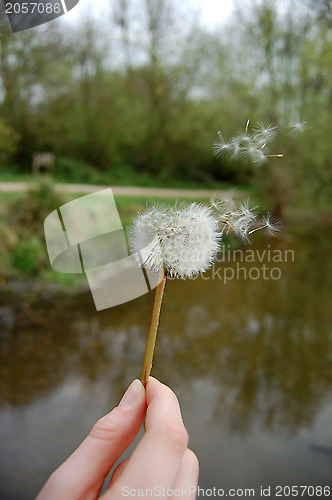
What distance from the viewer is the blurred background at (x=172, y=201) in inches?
151

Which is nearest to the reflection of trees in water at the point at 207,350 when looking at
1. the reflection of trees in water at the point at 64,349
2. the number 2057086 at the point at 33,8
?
the reflection of trees in water at the point at 64,349

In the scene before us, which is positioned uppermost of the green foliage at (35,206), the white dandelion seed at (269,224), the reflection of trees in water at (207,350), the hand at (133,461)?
the white dandelion seed at (269,224)

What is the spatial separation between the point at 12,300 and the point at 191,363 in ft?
9.10

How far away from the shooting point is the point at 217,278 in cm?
794

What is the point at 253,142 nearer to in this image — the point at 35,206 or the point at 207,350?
the point at 207,350

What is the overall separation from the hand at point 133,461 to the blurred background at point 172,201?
0.61m

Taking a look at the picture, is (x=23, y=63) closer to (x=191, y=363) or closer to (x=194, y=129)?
(x=194, y=129)

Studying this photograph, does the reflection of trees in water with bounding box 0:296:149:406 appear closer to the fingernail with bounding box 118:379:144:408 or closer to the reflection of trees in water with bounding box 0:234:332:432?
the reflection of trees in water with bounding box 0:234:332:432

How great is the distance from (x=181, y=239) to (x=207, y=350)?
455cm

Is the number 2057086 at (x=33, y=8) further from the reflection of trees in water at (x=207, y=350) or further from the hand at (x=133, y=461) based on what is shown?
the reflection of trees in water at (x=207, y=350)

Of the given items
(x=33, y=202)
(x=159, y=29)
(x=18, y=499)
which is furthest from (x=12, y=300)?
(x=159, y=29)

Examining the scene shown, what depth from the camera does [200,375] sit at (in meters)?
4.73

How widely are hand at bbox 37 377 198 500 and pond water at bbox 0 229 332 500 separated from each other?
9.55ft

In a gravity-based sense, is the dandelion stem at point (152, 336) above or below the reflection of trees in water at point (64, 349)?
above
